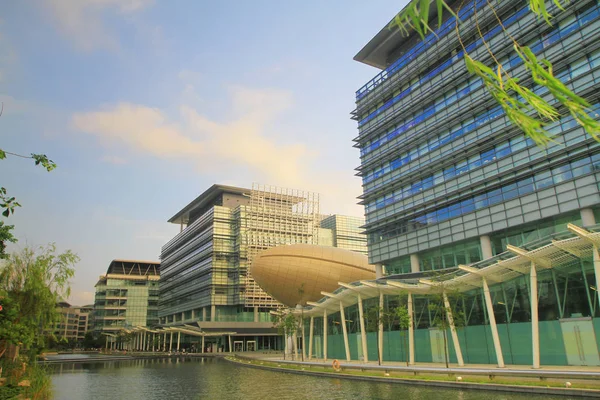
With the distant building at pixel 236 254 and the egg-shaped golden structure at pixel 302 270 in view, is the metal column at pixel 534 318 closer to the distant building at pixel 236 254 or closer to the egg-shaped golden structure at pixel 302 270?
the egg-shaped golden structure at pixel 302 270

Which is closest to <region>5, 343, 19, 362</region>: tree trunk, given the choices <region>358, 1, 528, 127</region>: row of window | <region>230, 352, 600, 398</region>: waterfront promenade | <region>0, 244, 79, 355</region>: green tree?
<region>0, 244, 79, 355</region>: green tree

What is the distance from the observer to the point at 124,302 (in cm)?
15500

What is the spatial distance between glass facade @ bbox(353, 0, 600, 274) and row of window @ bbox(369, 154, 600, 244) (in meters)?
0.10

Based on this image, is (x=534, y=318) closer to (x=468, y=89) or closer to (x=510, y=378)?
(x=510, y=378)

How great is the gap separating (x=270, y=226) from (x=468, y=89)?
236 feet

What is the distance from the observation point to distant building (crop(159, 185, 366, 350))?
10575cm

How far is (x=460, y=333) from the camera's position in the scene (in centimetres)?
3722

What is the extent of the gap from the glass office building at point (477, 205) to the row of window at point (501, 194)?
11 cm

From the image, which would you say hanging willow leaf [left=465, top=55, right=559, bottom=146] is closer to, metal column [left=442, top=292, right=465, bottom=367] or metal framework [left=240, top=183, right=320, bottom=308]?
metal column [left=442, top=292, right=465, bottom=367]

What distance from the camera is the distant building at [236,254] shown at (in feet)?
347

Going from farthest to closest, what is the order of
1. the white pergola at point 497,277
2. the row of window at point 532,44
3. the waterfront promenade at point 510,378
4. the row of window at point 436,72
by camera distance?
the row of window at point 436,72 < the row of window at point 532,44 < the white pergola at point 497,277 < the waterfront promenade at point 510,378

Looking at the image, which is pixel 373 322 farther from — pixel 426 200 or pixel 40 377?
pixel 40 377

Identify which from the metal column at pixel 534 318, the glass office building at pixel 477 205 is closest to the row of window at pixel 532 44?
the glass office building at pixel 477 205

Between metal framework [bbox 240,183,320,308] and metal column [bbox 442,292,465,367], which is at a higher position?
metal framework [bbox 240,183,320,308]
